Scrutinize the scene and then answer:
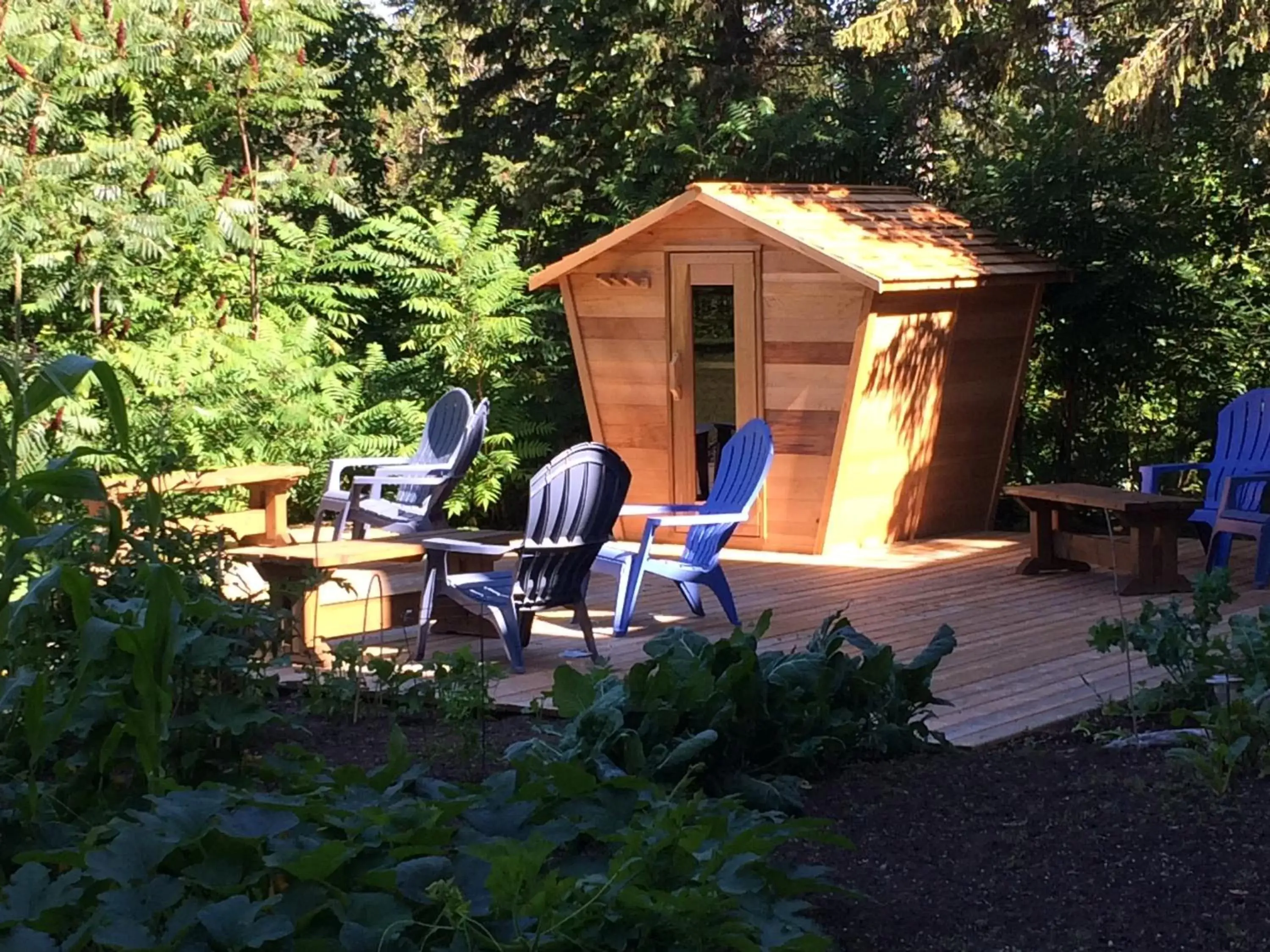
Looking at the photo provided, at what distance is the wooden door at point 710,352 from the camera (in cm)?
950

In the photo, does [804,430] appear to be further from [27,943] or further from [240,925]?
[27,943]

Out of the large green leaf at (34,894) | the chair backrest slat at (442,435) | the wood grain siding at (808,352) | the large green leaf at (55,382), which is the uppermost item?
the large green leaf at (55,382)

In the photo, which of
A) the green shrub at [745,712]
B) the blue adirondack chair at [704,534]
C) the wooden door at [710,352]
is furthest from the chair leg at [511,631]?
the wooden door at [710,352]

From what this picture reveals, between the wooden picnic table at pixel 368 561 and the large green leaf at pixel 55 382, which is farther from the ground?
the large green leaf at pixel 55 382

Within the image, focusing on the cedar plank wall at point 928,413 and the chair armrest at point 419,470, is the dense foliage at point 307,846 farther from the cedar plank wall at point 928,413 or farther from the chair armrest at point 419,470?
the cedar plank wall at point 928,413

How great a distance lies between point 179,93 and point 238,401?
2.92m

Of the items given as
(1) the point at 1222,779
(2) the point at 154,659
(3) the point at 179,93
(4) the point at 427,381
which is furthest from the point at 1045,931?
(3) the point at 179,93

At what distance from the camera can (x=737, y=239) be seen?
31.2 ft

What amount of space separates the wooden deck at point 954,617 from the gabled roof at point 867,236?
1.58 m

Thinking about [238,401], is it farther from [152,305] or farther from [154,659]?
[154,659]

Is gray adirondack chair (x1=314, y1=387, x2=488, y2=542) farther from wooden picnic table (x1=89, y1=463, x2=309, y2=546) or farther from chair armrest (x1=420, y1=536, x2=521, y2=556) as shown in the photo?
chair armrest (x1=420, y1=536, x2=521, y2=556)

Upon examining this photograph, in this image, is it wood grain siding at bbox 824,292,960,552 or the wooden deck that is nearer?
the wooden deck

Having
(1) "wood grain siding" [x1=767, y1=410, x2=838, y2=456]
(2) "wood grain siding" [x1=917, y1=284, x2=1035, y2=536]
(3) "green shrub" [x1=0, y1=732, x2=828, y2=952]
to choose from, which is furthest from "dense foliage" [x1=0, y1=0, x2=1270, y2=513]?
(3) "green shrub" [x1=0, y1=732, x2=828, y2=952]

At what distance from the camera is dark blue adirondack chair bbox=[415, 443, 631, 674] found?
6160 mm
